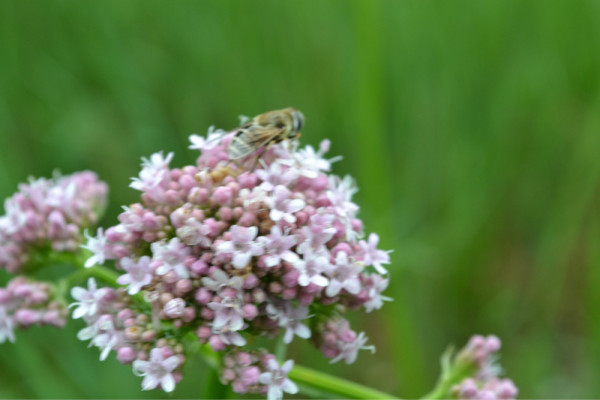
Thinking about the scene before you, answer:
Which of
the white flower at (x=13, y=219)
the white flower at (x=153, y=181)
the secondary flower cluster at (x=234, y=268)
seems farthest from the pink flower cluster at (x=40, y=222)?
the white flower at (x=153, y=181)

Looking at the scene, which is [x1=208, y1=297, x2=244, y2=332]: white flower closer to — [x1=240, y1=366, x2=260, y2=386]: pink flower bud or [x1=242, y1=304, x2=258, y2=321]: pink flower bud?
[x1=242, y1=304, x2=258, y2=321]: pink flower bud

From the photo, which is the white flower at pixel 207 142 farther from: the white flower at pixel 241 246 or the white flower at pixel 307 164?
the white flower at pixel 241 246

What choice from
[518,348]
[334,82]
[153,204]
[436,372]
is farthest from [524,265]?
[153,204]

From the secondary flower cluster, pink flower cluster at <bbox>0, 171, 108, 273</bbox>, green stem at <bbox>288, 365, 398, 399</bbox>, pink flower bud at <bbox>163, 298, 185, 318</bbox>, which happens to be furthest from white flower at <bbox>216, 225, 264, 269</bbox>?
pink flower cluster at <bbox>0, 171, 108, 273</bbox>

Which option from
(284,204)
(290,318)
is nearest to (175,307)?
(290,318)

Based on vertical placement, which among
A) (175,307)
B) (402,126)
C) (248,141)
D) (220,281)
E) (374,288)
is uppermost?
(402,126)

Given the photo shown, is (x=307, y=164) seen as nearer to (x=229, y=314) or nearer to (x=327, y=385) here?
(x=229, y=314)
